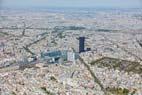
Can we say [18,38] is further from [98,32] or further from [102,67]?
[102,67]

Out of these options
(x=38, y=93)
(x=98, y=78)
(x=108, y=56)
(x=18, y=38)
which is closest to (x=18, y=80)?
(x=38, y=93)

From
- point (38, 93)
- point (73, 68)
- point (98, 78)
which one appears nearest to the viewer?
point (38, 93)

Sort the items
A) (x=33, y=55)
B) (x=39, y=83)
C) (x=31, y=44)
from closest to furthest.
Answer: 1. (x=39, y=83)
2. (x=33, y=55)
3. (x=31, y=44)

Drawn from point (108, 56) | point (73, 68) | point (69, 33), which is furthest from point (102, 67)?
point (69, 33)

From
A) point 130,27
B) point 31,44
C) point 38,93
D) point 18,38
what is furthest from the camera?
point 130,27

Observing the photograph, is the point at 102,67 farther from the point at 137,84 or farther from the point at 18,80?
the point at 18,80

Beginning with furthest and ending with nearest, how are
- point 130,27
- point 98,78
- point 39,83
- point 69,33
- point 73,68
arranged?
point 130,27, point 69,33, point 73,68, point 98,78, point 39,83

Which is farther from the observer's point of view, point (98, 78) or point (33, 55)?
point (33, 55)

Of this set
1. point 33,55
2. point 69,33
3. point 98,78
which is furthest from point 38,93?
point 69,33

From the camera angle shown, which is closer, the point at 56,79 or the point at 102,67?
the point at 56,79
